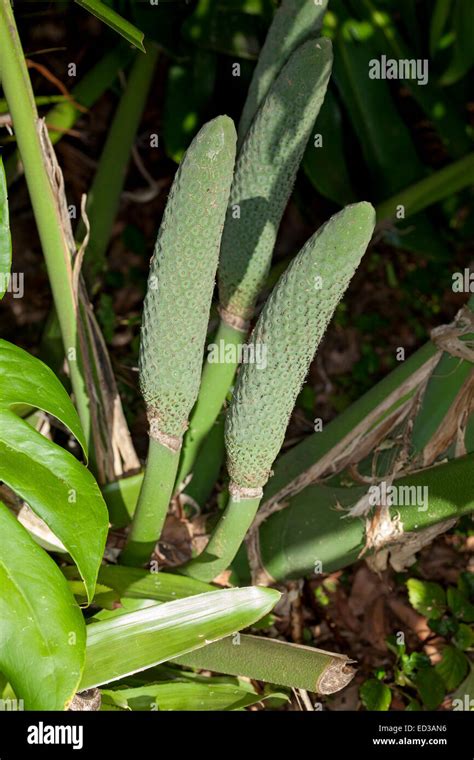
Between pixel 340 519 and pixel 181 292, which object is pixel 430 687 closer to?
pixel 340 519

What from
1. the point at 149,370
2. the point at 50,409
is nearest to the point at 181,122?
the point at 149,370

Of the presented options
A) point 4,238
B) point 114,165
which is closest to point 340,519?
point 4,238

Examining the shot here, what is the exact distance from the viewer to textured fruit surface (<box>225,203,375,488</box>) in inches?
36.7

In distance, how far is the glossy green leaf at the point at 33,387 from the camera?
103 cm

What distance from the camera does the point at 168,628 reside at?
1.23m

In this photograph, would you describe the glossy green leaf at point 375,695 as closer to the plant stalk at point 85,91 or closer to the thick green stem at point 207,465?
the thick green stem at point 207,465

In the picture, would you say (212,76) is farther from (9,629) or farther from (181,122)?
(9,629)

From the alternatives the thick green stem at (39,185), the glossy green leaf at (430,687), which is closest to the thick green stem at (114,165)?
the thick green stem at (39,185)

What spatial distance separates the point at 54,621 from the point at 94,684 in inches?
10.6

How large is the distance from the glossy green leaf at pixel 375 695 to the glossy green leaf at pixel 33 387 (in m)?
0.90

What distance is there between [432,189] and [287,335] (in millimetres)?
1075

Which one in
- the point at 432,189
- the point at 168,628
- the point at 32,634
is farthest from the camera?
the point at 432,189

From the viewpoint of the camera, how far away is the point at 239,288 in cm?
137
